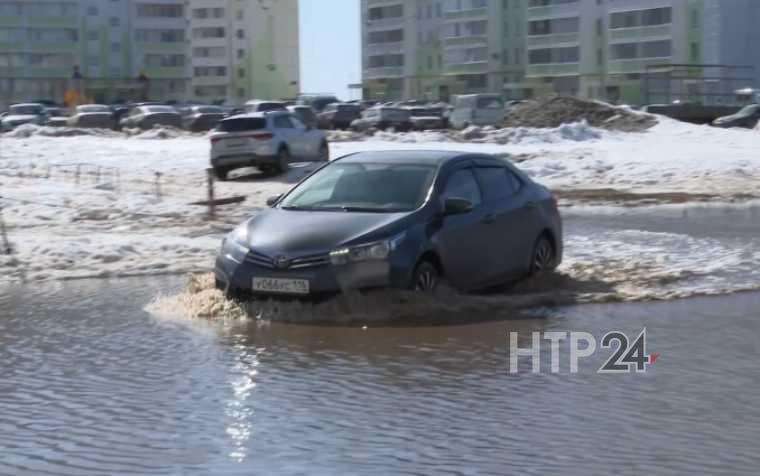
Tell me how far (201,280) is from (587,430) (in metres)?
6.21

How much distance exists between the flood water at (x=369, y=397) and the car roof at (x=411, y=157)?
73.4 inches

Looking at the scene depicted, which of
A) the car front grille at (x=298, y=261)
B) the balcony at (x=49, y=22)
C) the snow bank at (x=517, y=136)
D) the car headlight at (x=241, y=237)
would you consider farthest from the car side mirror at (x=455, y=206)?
the balcony at (x=49, y=22)

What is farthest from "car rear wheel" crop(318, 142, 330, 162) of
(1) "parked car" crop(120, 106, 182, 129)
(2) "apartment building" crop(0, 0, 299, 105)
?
(2) "apartment building" crop(0, 0, 299, 105)

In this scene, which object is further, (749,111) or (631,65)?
(631,65)

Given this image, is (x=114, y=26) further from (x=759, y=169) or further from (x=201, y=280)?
(x=201, y=280)

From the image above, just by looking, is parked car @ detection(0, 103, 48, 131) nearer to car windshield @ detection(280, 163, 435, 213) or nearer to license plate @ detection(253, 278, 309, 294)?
car windshield @ detection(280, 163, 435, 213)

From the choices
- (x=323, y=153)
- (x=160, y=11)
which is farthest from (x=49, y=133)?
(x=160, y=11)

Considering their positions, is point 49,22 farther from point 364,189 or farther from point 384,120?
point 364,189

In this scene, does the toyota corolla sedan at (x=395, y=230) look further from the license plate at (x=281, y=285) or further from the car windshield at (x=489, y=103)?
the car windshield at (x=489, y=103)

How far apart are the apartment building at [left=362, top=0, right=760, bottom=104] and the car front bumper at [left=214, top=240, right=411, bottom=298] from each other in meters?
65.9

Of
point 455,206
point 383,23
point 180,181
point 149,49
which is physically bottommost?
point 180,181

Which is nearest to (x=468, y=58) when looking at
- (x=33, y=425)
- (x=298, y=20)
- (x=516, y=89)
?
(x=516, y=89)

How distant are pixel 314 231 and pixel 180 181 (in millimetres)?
21534

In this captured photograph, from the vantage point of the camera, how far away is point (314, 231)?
38.5 feet
